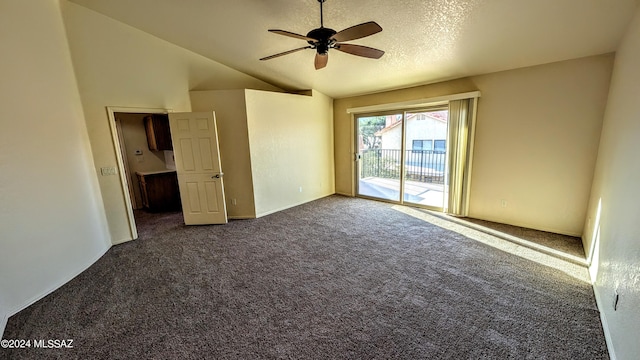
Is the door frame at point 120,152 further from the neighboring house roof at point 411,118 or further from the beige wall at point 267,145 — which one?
the neighboring house roof at point 411,118

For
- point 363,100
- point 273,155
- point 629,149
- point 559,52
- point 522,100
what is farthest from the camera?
point 363,100

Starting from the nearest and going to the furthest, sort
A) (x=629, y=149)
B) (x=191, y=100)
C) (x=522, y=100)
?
(x=629, y=149)
(x=522, y=100)
(x=191, y=100)

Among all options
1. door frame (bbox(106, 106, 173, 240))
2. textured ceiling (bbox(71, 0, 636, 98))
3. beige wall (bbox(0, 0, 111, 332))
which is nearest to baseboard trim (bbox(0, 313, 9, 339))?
beige wall (bbox(0, 0, 111, 332))

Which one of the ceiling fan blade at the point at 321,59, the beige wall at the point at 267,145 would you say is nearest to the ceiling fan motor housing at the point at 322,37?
the ceiling fan blade at the point at 321,59

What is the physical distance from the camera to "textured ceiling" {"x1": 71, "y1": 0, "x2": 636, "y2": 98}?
230 centimetres

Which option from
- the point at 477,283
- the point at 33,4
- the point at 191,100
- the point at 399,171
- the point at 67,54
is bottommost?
the point at 477,283

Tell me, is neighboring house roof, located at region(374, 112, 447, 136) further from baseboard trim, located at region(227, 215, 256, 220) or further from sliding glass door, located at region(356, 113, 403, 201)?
baseboard trim, located at region(227, 215, 256, 220)

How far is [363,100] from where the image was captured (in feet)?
17.3

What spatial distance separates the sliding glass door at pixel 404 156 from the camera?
467 cm

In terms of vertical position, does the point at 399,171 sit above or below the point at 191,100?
below

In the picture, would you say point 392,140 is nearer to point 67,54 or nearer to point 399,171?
point 399,171

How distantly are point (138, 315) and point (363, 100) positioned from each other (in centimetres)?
503

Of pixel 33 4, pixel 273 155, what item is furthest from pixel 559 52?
pixel 33 4

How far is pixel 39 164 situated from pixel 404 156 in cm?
530
